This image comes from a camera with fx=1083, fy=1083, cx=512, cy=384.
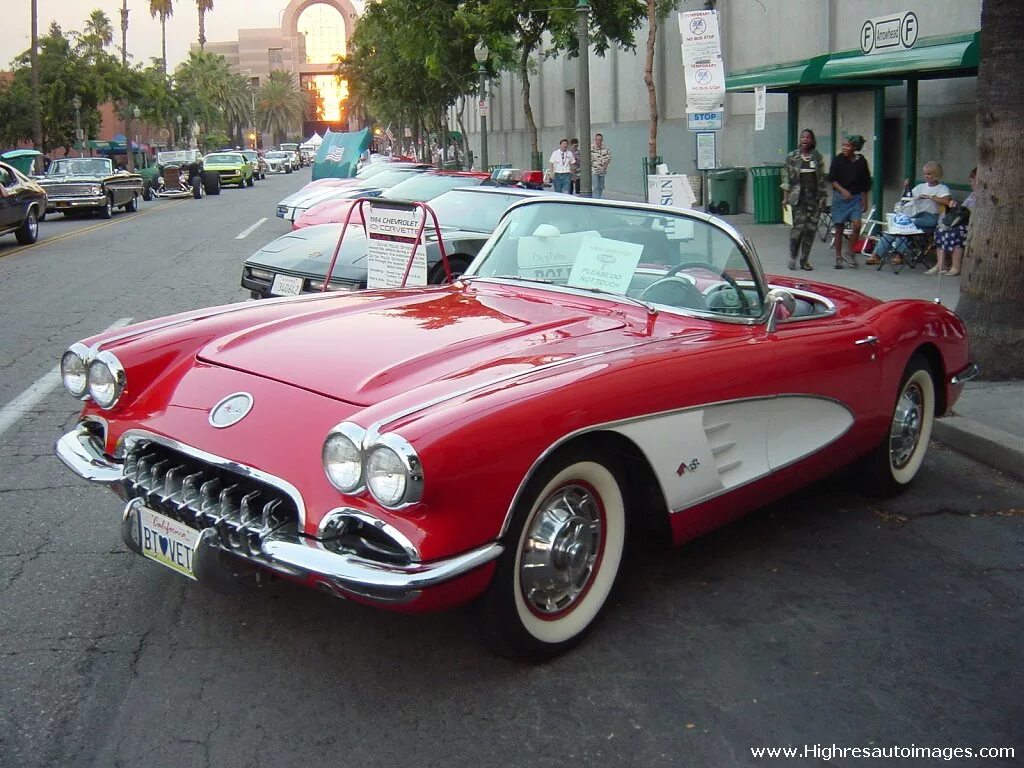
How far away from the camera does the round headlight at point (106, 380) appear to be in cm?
409

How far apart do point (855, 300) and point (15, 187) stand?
17.3m

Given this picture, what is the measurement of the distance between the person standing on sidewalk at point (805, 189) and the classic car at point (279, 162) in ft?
202

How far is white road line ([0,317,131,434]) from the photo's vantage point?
670cm

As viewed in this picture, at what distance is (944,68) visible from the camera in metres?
12.9

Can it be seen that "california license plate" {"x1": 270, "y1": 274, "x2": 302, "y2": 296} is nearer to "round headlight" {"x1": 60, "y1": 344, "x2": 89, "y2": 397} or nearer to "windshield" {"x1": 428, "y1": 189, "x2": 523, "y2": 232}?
"windshield" {"x1": 428, "y1": 189, "x2": 523, "y2": 232}

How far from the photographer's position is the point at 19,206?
1883cm

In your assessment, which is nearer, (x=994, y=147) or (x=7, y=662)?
(x=7, y=662)

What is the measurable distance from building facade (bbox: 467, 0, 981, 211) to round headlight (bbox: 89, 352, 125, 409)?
11305mm

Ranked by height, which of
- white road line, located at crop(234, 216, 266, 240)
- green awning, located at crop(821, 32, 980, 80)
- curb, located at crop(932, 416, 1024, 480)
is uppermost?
green awning, located at crop(821, 32, 980, 80)

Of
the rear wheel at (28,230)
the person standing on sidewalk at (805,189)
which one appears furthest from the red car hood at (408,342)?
the rear wheel at (28,230)

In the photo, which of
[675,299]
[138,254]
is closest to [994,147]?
[675,299]

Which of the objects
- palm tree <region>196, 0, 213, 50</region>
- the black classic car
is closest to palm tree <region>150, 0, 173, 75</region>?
palm tree <region>196, 0, 213, 50</region>

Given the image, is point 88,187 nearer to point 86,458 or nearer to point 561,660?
point 86,458

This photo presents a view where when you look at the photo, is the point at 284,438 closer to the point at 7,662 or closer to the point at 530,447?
the point at 530,447
